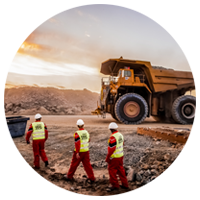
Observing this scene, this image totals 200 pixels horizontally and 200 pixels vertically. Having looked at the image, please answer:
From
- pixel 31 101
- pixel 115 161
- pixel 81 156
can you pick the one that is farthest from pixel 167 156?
pixel 31 101

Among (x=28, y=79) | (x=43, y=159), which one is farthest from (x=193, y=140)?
(x=28, y=79)

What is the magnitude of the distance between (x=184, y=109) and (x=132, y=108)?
1.71m

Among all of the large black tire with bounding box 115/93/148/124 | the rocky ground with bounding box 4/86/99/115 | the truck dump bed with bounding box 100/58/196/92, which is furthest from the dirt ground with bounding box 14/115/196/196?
the truck dump bed with bounding box 100/58/196/92

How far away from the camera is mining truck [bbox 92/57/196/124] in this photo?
608cm

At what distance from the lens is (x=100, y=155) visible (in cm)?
431

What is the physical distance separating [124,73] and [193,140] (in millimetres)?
3524

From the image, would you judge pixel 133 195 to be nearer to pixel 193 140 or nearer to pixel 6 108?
pixel 193 140

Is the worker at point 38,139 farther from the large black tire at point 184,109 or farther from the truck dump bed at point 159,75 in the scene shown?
the large black tire at point 184,109

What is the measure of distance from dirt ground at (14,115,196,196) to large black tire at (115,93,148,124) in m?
0.85

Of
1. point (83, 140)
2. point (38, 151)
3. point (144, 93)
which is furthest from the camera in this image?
point (144, 93)

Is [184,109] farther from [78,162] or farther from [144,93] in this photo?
[78,162]

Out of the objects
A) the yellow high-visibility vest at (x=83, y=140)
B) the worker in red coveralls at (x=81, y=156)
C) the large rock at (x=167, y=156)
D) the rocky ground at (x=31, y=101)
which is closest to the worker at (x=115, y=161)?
the worker in red coveralls at (x=81, y=156)

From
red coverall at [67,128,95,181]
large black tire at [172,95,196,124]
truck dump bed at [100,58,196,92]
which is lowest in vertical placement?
red coverall at [67,128,95,181]

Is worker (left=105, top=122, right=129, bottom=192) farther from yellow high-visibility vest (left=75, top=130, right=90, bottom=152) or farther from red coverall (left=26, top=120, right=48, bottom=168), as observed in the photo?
red coverall (left=26, top=120, right=48, bottom=168)
